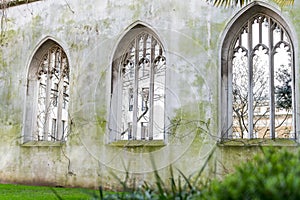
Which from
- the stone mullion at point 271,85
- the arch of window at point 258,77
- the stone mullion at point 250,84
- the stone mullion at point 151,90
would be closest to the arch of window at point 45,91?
the stone mullion at point 151,90

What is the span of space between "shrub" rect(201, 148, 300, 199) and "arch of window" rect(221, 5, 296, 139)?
19.1 ft

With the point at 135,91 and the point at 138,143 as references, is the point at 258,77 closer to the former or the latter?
the point at 135,91

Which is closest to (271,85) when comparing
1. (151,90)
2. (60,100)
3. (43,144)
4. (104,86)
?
(151,90)

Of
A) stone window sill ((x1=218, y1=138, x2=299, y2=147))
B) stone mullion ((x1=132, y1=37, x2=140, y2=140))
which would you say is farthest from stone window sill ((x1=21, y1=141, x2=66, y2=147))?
stone window sill ((x1=218, y1=138, x2=299, y2=147))

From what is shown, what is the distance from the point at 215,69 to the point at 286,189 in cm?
656

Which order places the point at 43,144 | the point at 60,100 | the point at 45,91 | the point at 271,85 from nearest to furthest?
the point at 271,85 < the point at 43,144 < the point at 60,100 < the point at 45,91

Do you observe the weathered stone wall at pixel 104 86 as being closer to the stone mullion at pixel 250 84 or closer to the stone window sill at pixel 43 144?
the stone window sill at pixel 43 144

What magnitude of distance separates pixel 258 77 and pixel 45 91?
16.7ft

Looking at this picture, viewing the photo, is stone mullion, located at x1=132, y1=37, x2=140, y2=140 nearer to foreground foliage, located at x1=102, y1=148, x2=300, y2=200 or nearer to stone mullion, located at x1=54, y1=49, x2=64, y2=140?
stone mullion, located at x1=54, y1=49, x2=64, y2=140

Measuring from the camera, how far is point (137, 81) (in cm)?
897

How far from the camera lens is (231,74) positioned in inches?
319

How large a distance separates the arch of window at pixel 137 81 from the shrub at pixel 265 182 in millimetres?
6621

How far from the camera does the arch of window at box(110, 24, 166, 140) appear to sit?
29.0 feet

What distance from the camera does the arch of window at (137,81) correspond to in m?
8.84
